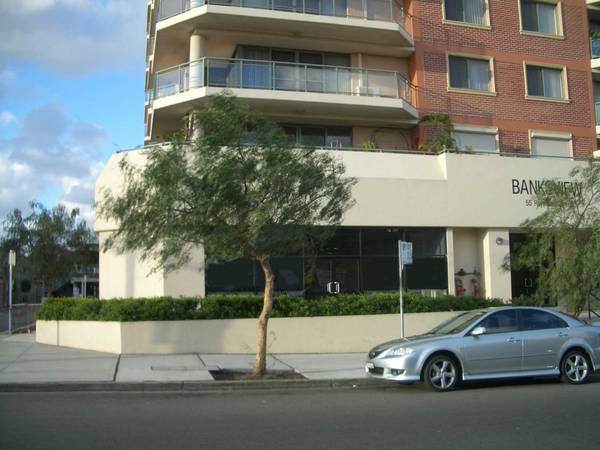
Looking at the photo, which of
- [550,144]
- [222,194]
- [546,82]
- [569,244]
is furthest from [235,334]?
[546,82]

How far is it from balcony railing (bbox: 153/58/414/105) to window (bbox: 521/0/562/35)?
6.77 meters

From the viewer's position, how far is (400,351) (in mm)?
10906

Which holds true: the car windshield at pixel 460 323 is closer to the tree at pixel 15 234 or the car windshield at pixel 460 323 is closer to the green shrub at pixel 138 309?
the green shrub at pixel 138 309

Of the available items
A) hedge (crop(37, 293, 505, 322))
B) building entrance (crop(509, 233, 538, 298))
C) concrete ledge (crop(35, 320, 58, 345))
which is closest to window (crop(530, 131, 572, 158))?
building entrance (crop(509, 233, 538, 298))

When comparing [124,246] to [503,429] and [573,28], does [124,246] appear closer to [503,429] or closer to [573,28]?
[503,429]

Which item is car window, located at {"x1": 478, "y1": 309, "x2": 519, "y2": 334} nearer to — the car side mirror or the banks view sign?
the car side mirror

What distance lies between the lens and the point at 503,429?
7.86m

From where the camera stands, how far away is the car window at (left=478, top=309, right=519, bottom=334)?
444 inches

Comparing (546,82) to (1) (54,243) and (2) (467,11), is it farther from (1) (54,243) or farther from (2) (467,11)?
(1) (54,243)

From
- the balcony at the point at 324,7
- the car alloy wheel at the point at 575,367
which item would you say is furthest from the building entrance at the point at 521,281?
the car alloy wheel at the point at 575,367

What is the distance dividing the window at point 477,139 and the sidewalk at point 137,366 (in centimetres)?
1031

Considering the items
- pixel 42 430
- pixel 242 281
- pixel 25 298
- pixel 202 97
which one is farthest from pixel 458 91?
pixel 25 298

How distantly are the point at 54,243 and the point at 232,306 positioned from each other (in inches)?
579

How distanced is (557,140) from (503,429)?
19.0 m
